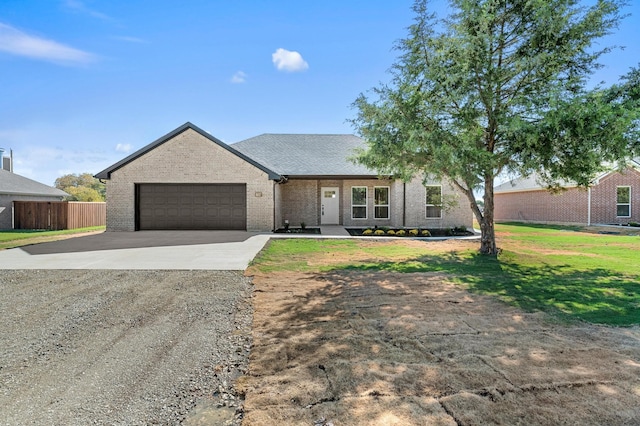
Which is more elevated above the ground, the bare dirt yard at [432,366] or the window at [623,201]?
the window at [623,201]

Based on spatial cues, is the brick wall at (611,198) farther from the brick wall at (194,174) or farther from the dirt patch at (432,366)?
the dirt patch at (432,366)

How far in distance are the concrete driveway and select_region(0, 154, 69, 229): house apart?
11082 millimetres

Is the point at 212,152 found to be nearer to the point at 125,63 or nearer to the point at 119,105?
the point at 125,63

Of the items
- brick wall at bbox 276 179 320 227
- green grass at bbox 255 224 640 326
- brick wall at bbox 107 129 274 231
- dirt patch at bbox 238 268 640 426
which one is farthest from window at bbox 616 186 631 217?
dirt patch at bbox 238 268 640 426

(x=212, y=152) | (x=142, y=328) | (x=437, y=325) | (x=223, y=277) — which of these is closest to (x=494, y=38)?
(x=437, y=325)

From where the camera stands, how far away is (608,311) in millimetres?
5176

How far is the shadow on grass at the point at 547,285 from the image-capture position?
17.2 feet

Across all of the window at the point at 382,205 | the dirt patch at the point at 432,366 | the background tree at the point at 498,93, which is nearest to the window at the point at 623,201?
the window at the point at 382,205

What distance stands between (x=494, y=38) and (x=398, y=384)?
9.14 m

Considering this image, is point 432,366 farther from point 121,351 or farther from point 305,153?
point 305,153

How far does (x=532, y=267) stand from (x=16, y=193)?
26.0m

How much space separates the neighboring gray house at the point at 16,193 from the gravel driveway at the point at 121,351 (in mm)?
18021

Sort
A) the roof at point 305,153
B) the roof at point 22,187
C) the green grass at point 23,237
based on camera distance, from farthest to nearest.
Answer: the roof at point 22,187 < the roof at point 305,153 < the green grass at point 23,237

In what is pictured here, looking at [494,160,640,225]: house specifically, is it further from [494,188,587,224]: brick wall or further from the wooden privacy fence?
the wooden privacy fence
